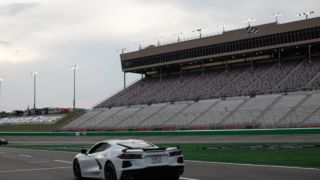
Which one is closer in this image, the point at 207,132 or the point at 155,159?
the point at 155,159

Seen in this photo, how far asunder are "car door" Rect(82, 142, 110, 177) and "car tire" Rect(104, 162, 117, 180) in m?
0.49

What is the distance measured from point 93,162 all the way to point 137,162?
2.16 meters

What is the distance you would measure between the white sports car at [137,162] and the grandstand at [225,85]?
36.4m

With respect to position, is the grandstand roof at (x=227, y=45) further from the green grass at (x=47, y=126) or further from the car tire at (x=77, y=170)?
the car tire at (x=77, y=170)

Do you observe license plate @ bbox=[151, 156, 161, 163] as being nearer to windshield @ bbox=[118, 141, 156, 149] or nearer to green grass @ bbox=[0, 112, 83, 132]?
windshield @ bbox=[118, 141, 156, 149]

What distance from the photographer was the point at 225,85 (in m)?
72.4

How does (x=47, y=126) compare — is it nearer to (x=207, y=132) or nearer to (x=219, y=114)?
(x=219, y=114)

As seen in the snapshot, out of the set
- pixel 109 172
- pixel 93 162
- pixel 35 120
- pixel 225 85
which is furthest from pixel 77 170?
pixel 35 120

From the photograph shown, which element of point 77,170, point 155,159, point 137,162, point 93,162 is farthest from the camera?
point 77,170

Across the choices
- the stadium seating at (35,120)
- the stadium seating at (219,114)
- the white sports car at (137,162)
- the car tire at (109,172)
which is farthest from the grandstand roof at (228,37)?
the car tire at (109,172)

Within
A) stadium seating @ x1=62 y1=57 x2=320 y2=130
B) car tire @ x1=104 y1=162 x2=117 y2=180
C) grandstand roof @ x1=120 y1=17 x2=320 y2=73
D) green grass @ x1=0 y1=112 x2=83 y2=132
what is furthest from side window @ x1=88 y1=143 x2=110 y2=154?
green grass @ x1=0 y1=112 x2=83 y2=132

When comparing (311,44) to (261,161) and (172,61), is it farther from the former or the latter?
(261,161)

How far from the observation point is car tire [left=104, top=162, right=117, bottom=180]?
13359 millimetres

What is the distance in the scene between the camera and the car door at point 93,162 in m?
14.4
